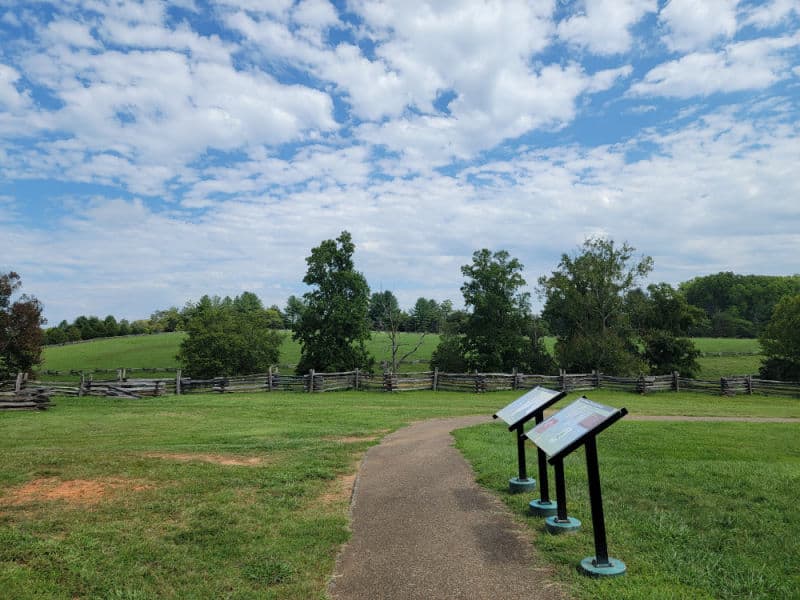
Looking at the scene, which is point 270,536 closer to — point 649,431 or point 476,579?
point 476,579

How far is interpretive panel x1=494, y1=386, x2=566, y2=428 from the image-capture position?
6660 millimetres

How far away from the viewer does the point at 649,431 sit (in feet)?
43.1

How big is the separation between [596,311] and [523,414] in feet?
115

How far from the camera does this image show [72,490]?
7402 millimetres

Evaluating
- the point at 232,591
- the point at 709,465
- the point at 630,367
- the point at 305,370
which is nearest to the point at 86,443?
the point at 232,591

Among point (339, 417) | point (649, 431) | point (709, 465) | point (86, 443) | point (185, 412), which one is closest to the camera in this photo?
point (709, 465)

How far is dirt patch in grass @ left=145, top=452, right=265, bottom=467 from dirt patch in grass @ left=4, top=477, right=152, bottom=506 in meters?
1.88

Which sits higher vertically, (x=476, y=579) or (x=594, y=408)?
(x=594, y=408)

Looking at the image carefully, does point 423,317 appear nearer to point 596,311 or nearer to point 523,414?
point 596,311

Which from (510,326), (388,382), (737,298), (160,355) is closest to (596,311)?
(510,326)

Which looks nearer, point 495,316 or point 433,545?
point 433,545

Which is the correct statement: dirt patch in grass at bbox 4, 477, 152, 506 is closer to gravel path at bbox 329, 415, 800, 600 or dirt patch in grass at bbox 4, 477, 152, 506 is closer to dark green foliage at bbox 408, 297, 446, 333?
gravel path at bbox 329, 415, 800, 600

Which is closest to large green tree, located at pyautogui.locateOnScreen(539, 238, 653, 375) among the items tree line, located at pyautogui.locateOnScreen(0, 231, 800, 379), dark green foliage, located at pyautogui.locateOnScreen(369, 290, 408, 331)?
tree line, located at pyautogui.locateOnScreen(0, 231, 800, 379)

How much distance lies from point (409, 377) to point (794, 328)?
26423mm
